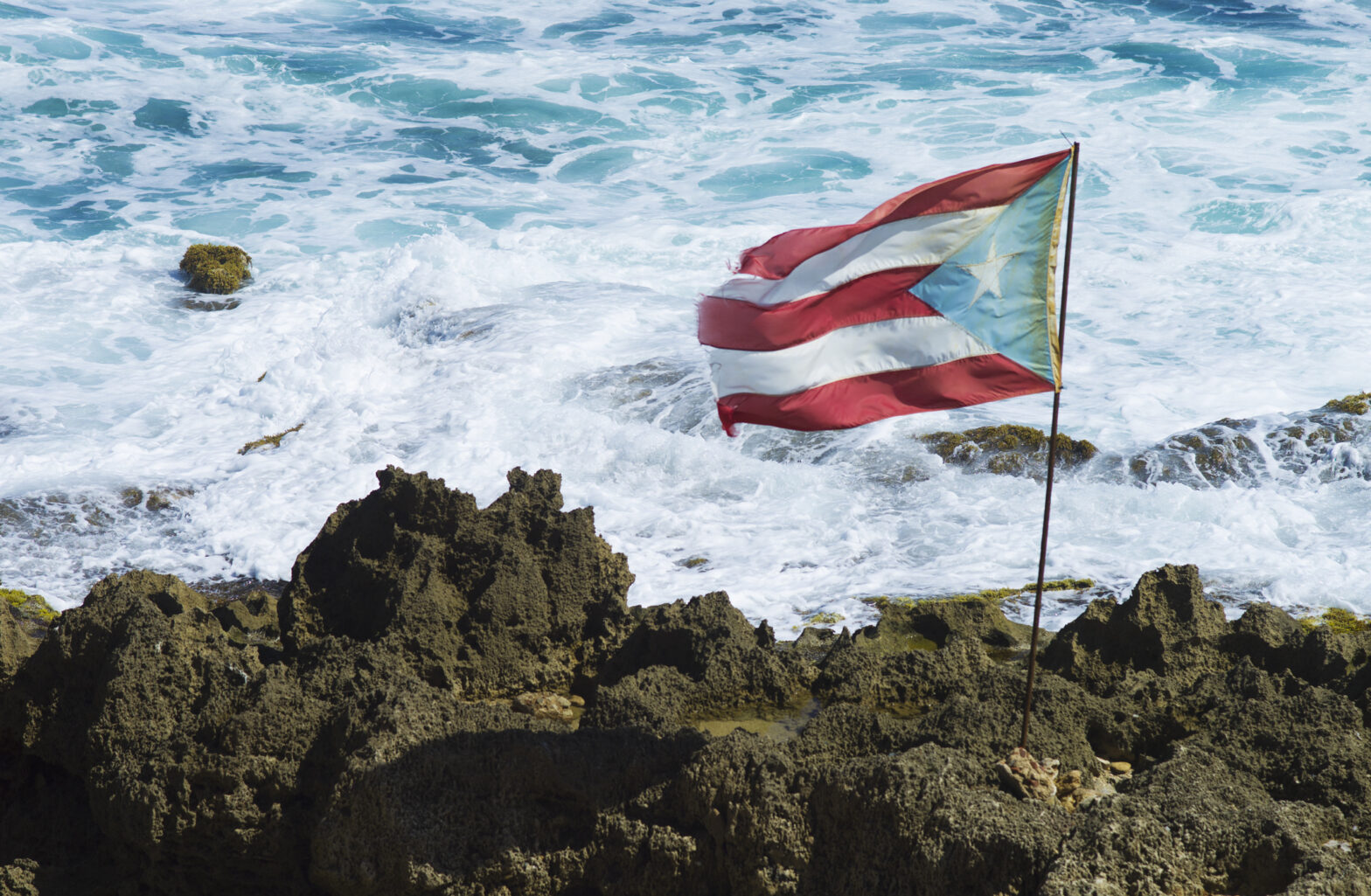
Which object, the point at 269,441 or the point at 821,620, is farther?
the point at 269,441

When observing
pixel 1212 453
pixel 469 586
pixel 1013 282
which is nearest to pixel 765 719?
pixel 469 586

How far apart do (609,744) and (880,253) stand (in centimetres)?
252

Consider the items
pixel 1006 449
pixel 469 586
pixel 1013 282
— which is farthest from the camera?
pixel 1006 449

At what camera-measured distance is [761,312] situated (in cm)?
526

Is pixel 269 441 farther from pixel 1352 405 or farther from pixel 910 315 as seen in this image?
pixel 1352 405

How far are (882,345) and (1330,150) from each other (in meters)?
21.9

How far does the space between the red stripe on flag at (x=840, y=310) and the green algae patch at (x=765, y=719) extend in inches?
87.5

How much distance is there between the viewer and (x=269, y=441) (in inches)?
508

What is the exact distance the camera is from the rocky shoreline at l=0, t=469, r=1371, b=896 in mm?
4418

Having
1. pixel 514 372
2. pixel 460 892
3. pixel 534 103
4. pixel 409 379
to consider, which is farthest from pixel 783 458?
pixel 534 103

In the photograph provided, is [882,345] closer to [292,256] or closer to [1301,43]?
[292,256]

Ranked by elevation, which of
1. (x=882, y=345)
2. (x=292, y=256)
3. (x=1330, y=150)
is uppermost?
(x=882, y=345)

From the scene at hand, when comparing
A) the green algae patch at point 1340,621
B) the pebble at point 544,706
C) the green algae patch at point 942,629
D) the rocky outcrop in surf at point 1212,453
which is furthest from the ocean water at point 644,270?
the pebble at point 544,706

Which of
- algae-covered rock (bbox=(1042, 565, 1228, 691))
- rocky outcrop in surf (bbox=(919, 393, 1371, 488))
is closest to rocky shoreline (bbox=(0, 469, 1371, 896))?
algae-covered rock (bbox=(1042, 565, 1228, 691))
